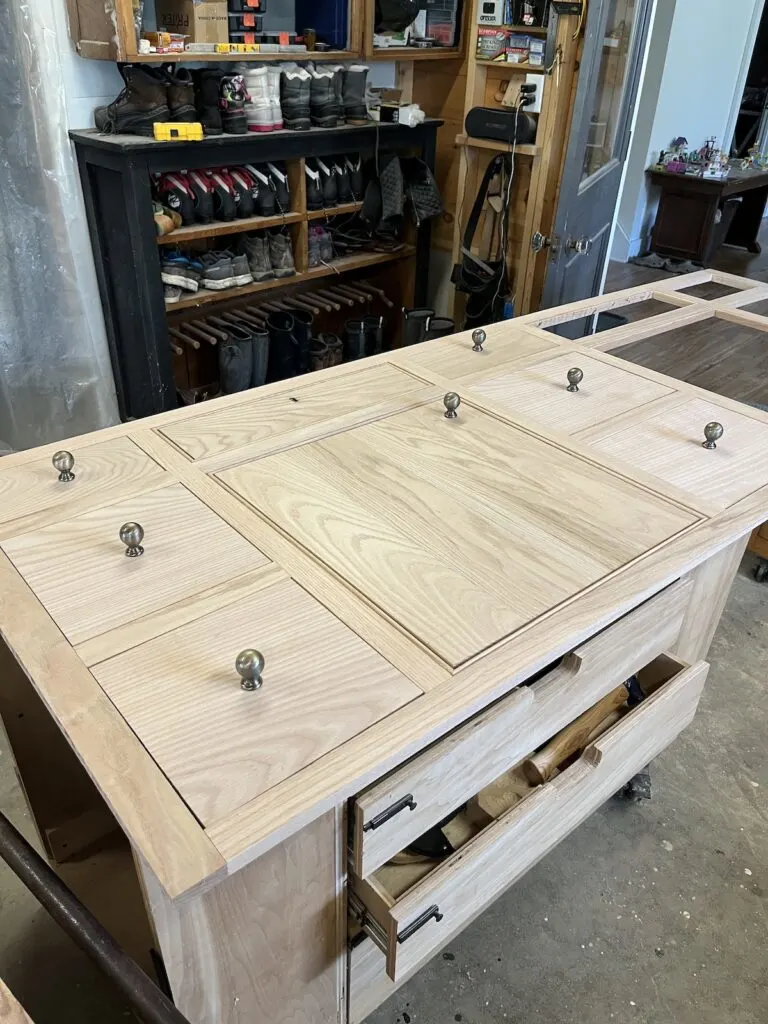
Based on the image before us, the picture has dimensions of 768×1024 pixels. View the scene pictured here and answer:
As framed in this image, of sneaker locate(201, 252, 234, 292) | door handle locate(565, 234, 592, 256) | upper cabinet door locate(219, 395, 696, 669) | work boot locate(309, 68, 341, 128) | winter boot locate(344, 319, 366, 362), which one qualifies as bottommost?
winter boot locate(344, 319, 366, 362)

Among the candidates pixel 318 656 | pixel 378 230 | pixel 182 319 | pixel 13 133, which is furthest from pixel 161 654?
pixel 378 230

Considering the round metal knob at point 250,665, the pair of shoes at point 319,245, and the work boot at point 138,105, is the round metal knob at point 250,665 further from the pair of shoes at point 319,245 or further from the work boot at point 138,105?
the pair of shoes at point 319,245

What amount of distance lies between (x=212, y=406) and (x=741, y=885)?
1.42 m

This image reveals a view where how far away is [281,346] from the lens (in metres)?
3.04

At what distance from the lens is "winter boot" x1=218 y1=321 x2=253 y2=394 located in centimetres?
288

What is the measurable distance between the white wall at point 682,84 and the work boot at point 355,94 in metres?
2.94

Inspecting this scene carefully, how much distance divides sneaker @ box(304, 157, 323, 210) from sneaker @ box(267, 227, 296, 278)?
0.51 ft

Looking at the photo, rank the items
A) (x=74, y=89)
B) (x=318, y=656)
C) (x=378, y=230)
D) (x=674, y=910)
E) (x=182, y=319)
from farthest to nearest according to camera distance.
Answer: (x=378, y=230), (x=182, y=319), (x=74, y=89), (x=674, y=910), (x=318, y=656)

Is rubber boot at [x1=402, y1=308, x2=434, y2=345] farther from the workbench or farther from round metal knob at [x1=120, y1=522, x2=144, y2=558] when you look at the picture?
round metal knob at [x1=120, y1=522, x2=144, y2=558]

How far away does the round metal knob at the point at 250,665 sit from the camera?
2.67 ft

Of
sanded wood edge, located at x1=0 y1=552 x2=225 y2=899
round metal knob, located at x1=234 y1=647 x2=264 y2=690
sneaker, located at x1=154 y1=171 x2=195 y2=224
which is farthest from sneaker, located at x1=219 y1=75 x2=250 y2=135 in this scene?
round metal knob, located at x1=234 y1=647 x2=264 y2=690

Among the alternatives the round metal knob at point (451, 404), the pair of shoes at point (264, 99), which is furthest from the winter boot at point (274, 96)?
the round metal knob at point (451, 404)

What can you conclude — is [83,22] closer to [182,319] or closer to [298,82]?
[298,82]

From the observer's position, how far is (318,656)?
89 centimetres
